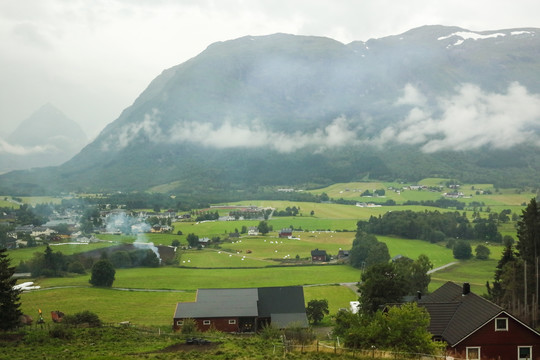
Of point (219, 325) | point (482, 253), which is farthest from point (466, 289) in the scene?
point (482, 253)

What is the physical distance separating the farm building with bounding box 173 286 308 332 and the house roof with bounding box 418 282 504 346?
12226 millimetres

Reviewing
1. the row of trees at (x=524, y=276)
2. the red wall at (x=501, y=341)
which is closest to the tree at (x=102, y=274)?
the row of trees at (x=524, y=276)

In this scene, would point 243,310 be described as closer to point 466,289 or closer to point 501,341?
point 466,289

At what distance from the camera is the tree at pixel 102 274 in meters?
54.2

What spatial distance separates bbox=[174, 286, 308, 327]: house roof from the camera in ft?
121

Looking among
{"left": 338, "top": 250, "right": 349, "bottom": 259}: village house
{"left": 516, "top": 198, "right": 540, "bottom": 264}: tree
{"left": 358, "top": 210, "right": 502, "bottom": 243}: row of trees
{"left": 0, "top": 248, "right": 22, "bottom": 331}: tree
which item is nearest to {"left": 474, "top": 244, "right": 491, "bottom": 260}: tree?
{"left": 358, "top": 210, "right": 502, "bottom": 243}: row of trees

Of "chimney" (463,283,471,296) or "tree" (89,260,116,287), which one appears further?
"tree" (89,260,116,287)

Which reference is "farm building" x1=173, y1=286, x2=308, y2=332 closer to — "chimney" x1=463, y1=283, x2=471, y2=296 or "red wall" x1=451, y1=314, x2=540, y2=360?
"chimney" x1=463, y1=283, x2=471, y2=296

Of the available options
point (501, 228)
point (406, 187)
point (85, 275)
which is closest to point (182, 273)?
point (85, 275)

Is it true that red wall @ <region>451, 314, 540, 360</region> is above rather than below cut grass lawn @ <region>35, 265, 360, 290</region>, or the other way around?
above

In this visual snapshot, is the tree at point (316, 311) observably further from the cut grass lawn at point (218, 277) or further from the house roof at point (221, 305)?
the cut grass lawn at point (218, 277)

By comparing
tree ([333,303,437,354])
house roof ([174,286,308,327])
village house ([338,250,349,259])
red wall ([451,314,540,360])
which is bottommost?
village house ([338,250,349,259])

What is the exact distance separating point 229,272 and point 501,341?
Result: 1718 inches

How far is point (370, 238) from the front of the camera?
6862cm
